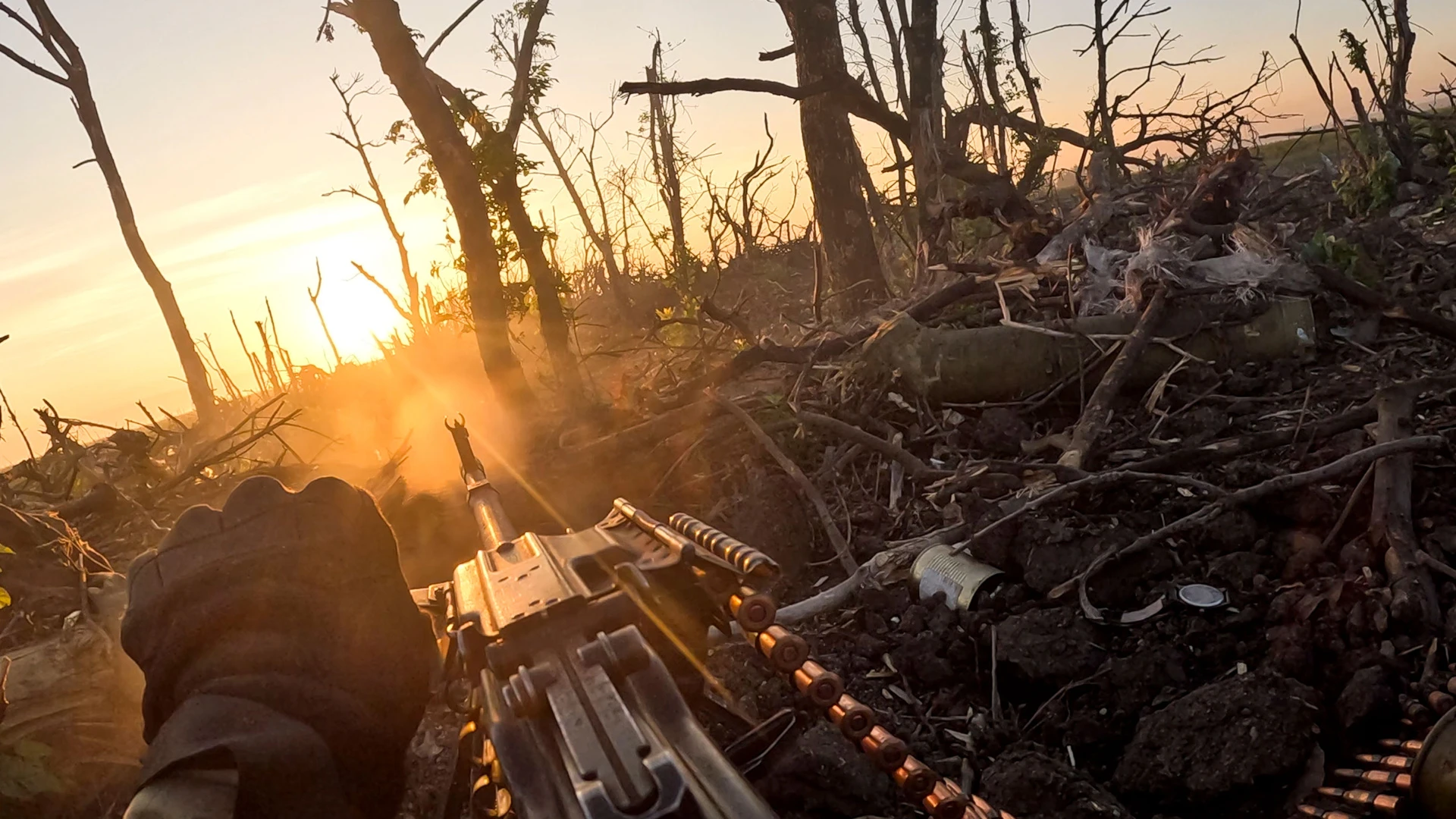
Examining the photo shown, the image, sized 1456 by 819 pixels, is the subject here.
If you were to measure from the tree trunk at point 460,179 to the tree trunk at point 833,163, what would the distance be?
12.8 feet

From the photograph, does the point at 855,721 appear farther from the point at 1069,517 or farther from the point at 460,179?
the point at 460,179

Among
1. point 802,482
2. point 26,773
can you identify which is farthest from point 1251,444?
point 26,773

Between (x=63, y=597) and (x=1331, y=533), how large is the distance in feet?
18.6

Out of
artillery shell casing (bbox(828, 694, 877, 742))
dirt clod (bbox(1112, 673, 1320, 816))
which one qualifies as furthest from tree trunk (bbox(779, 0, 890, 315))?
artillery shell casing (bbox(828, 694, 877, 742))

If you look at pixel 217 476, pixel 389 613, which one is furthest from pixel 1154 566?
pixel 217 476

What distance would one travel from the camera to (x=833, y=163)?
30.2ft

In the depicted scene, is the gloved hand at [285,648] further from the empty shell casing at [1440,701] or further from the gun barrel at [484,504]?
the empty shell casing at [1440,701]

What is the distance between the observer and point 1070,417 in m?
4.92

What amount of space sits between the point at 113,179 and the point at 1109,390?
19.9 meters

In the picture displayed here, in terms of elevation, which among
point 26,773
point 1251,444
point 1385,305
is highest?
point 1385,305

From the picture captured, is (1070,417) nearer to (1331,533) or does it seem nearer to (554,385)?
(1331,533)

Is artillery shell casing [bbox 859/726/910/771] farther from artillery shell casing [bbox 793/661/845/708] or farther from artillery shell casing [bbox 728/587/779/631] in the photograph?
artillery shell casing [bbox 728/587/779/631]

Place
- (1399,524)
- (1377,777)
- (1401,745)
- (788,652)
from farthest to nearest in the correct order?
(1399,524) < (1401,745) < (1377,777) < (788,652)

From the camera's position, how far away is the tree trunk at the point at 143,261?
17.7 m
